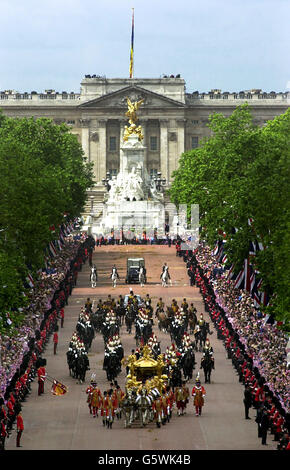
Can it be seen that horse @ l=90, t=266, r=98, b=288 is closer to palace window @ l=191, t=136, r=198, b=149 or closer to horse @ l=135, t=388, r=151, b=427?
horse @ l=135, t=388, r=151, b=427

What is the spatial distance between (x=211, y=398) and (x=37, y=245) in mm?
22480

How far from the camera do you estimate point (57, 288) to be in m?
76.9

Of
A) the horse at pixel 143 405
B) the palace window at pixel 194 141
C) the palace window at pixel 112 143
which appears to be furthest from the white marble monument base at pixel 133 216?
the horse at pixel 143 405

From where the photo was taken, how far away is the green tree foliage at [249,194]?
52781 mm

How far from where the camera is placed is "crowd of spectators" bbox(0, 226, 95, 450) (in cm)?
4528

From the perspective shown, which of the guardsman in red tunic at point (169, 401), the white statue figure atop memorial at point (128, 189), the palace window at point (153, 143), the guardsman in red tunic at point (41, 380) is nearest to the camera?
the guardsman in red tunic at point (169, 401)

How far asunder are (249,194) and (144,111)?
12679 cm

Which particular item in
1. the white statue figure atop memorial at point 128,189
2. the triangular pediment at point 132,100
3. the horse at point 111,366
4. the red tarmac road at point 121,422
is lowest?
the red tarmac road at point 121,422

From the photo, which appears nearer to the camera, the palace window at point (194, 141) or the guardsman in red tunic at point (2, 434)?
the guardsman in red tunic at point (2, 434)

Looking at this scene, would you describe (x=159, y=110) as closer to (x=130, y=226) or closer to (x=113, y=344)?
(x=130, y=226)

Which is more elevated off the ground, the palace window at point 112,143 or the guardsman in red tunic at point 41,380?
the palace window at point 112,143

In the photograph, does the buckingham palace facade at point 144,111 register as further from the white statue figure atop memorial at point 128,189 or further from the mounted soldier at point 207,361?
the mounted soldier at point 207,361

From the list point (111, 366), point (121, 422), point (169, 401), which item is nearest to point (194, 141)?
point (111, 366)

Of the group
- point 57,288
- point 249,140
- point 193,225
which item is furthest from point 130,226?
point 57,288
